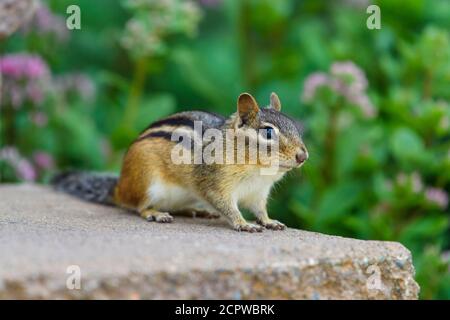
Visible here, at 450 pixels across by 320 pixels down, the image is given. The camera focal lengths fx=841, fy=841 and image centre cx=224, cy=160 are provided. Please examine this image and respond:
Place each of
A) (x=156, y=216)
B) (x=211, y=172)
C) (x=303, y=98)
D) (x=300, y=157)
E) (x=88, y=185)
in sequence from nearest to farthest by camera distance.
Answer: (x=300, y=157) < (x=211, y=172) < (x=156, y=216) < (x=88, y=185) < (x=303, y=98)

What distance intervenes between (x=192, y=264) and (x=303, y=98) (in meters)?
2.95

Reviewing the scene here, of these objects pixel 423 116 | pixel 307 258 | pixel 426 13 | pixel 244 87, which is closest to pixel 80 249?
pixel 307 258

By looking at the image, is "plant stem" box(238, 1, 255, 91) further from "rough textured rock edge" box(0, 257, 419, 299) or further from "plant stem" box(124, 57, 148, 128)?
"rough textured rock edge" box(0, 257, 419, 299)

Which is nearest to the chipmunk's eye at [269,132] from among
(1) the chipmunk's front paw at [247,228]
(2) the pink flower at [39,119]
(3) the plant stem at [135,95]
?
(1) the chipmunk's front paw at [247,228]

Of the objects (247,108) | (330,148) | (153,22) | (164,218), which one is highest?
(153,22)

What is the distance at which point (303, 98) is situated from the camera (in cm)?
590

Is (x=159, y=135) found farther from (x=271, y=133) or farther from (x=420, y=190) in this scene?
(x=420, y=190)

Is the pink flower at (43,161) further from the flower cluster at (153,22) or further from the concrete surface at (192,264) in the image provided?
the concrete surface at (192,264)

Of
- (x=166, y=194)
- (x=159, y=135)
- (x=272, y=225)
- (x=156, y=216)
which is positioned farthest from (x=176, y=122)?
(x=272, y=225)

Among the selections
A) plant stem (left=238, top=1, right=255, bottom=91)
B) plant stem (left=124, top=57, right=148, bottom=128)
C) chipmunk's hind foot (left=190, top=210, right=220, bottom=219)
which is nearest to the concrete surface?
chipmunk's hind foot (left=190, top=210, right=220, bottom=219)

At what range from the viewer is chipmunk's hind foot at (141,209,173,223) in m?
4.34
